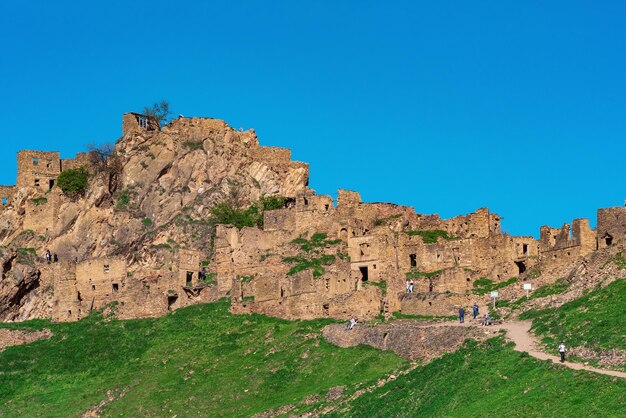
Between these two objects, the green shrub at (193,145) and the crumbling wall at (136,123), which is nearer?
the green shrub at (193,145)

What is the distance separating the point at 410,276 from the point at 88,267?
841 inches

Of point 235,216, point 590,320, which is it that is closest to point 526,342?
point 590,320

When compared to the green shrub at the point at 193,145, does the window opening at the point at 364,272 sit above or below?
below

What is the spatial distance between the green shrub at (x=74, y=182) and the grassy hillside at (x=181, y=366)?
53.2ft

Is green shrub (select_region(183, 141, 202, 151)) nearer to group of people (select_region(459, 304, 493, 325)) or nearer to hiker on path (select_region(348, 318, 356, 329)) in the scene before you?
hiker on path (select_region(348, 318, 356, 329))

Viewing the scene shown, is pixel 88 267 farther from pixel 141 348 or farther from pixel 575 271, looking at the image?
pixel 575 271

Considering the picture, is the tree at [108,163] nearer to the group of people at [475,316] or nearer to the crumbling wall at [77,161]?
the crumbling wall at [77,161]

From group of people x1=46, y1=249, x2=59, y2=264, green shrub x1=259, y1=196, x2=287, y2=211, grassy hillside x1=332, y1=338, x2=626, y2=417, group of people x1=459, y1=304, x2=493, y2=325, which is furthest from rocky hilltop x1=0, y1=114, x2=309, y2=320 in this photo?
grassy hillside x1=332, y1=338, x2=626, y2=417

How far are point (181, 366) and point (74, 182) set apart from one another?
2991cm

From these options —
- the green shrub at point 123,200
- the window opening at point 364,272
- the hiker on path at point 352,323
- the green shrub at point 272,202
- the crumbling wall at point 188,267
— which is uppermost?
the green shrub at point 123,200

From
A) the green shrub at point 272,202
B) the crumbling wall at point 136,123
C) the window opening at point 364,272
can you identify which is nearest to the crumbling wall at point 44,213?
the crumbling wall at point 136,123

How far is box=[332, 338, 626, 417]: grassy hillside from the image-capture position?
183 feet

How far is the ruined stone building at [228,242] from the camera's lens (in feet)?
269

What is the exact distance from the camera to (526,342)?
66688 millimetres
